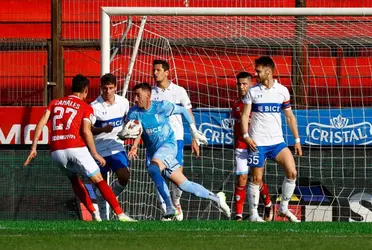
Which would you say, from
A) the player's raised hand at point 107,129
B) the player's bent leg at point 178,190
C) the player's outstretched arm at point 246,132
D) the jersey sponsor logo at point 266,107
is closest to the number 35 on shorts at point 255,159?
the player's outstretched arm at point 246,132

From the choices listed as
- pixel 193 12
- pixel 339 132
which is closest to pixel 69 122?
pixel 193 12

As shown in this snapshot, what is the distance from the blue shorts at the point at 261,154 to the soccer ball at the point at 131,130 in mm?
1382

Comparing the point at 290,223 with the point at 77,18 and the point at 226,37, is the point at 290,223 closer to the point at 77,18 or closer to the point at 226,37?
the point at 226,37

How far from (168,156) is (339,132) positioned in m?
3.72

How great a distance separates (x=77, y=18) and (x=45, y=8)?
4.33ft

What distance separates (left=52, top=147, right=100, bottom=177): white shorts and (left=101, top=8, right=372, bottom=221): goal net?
224 centimetres

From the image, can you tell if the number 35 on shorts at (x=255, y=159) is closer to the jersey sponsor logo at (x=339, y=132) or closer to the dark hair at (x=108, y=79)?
the dark hair at (x=108, y=79)

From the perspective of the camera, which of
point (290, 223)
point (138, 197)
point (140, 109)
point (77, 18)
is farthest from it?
point (77, 18)

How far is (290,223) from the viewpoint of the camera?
451 inches

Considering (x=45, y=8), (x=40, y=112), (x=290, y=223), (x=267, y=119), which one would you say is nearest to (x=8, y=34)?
(x=45, y=8)

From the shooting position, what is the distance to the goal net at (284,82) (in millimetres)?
14969

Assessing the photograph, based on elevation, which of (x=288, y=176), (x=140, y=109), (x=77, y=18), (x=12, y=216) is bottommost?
(x=12, y=216)

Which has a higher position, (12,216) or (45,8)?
(45,8)

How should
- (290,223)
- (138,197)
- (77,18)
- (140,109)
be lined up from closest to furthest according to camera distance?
(290,223) → (140,109) → (138,197) → (77,18)
